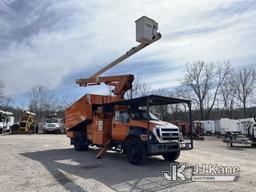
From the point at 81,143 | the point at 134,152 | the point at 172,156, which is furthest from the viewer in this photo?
the point at 81,143

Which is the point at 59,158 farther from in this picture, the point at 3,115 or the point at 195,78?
the point at 195,78

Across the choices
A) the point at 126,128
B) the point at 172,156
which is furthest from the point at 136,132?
the point at 172,156

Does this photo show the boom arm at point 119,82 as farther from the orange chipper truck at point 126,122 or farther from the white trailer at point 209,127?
the white trailer at point 209,127

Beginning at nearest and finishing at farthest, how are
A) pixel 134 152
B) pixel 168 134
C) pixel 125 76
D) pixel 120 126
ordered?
pixel 168 134
pixel 134 152
pixel 120 126
pixel 125 76

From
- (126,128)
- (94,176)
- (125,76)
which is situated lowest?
(94,176)

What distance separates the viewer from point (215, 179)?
9.12m

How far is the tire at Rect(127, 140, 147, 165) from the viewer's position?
37.7 ft

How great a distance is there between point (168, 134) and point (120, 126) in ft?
7.80

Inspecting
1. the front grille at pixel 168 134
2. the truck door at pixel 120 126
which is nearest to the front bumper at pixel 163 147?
the front grille at pixel 168 134

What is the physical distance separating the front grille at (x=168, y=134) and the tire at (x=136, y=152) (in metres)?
0.77

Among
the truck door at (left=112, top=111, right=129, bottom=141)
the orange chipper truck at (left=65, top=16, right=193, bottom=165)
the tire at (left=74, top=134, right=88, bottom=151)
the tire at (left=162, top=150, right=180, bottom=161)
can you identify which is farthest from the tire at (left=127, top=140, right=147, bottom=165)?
the tire at (left=74, top=134, right=88, bottom=151)

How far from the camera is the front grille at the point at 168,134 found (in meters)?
11.5

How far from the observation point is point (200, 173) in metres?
10.1

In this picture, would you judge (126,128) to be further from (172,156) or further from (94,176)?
(94,176)
